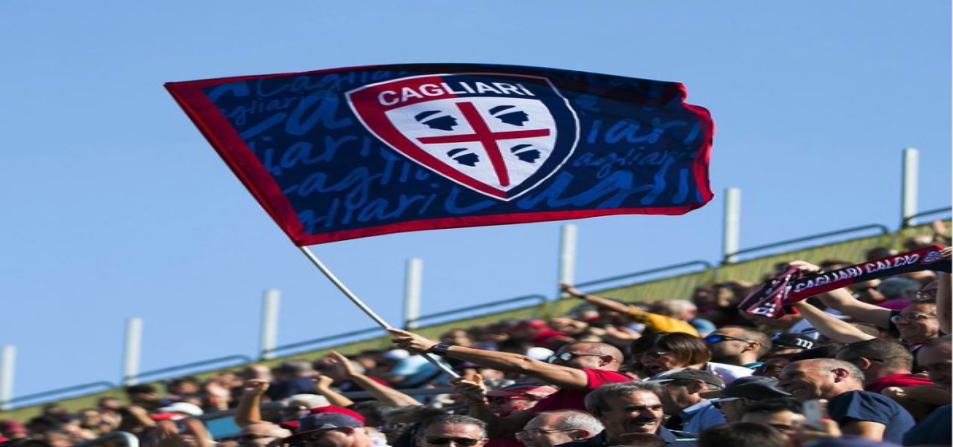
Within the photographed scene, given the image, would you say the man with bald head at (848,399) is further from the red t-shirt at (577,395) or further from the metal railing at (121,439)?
the metal railing at (121,439)

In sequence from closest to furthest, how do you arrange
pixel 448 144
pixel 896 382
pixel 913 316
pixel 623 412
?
pixel 623 412 < pixel 896 382 < pixel 913 316 < pixel 448 144

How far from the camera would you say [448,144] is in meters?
11.0

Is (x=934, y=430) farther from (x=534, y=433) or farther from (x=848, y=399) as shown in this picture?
(x=534, y=433)

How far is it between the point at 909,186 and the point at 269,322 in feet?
27.7

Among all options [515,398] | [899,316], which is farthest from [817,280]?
[515,398]

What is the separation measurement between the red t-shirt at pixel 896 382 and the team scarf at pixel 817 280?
1665 mm

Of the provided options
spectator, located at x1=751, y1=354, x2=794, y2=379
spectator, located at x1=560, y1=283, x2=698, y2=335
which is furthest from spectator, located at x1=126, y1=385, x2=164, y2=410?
spectator, located at x1=751, y1=354, x2=794, y2=379

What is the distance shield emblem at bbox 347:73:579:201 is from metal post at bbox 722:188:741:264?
425 inches

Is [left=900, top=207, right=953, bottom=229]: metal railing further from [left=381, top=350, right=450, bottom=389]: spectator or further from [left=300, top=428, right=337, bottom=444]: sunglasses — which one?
[left=300, top=428, right=337, bottom=444]: sunglasses

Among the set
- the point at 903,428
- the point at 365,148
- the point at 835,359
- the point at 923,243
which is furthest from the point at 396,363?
the point at 903,428

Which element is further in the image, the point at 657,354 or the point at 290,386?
the point at 290,386

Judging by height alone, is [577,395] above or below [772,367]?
below

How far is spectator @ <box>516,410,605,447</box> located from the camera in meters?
8.33

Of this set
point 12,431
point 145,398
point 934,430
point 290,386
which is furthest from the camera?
point 12,431
